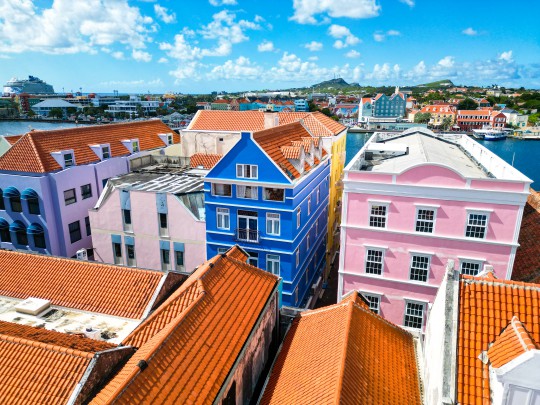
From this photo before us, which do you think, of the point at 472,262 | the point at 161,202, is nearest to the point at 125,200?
the point at 161,202

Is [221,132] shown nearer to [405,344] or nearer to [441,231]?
[441,231]

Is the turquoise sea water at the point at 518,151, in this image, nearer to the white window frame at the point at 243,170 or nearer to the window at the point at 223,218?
the window at the point at 223,218

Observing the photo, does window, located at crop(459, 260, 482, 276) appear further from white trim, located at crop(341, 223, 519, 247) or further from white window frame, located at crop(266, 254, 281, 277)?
white window frame, located at crop(266, 254, 281, 277)

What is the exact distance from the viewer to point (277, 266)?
29.7 m

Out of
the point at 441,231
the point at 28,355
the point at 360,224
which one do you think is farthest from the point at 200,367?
the point at 441,231

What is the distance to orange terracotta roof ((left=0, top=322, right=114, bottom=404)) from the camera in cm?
1285

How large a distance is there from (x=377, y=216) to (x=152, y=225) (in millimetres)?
18177

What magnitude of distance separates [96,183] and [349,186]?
26.0 meters

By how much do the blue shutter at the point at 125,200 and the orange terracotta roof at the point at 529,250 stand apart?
96.3 ft

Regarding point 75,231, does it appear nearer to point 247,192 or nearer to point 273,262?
point 247,192

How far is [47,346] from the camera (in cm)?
1417

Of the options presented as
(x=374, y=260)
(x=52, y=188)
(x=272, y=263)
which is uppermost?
(x=52, y=188)

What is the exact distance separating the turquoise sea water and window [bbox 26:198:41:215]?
245 ft

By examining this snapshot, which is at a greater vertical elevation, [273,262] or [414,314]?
[273,262]
